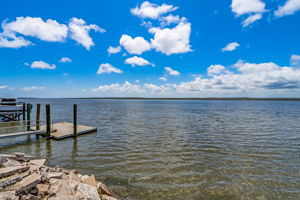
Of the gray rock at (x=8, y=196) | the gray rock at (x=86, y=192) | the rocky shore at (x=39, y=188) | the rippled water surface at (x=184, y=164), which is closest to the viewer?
the gray rock at (x=8, y=196)

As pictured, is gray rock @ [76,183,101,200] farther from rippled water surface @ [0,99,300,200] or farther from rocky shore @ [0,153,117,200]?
rippled water surface @ [0,99,300,200]

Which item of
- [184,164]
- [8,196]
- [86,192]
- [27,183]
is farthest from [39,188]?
[184,164]

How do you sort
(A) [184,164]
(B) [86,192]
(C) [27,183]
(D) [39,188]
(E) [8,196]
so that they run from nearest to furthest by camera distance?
(E) [8,196]
(C) [27,183]
(D) [39,188]
(B) [86,192]
(A) [184,164]

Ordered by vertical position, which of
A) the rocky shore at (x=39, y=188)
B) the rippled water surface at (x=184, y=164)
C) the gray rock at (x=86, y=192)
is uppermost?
the rocky shore at (x=39, y=188)

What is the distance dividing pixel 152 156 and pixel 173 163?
161 cm

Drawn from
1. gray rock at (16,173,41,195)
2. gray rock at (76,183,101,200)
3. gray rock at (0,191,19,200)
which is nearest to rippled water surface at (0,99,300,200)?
gray rock at (76,183,101,200)

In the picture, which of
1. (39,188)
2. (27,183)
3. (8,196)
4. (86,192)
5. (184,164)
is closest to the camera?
(8,196)

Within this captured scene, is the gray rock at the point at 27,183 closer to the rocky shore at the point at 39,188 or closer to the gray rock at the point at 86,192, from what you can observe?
the rocky shore at the point at 39,188

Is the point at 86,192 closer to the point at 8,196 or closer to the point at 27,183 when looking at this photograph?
the point at 27,183

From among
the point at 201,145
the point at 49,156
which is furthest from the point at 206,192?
the point at 49,156

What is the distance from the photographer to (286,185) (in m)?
6.85

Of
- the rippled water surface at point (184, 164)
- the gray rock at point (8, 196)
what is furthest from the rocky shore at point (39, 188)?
the rippled water surface at point (184, 164)

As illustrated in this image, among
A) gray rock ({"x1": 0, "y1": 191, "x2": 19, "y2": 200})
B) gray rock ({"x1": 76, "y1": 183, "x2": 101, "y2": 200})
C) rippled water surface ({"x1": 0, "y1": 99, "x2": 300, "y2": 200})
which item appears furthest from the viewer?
rippled water surface ({"x1": 0, "y1": 99, "x2": 300, "y2": 200})

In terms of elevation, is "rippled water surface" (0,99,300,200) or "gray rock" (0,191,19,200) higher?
"gray rock" (0,191,19,200)
